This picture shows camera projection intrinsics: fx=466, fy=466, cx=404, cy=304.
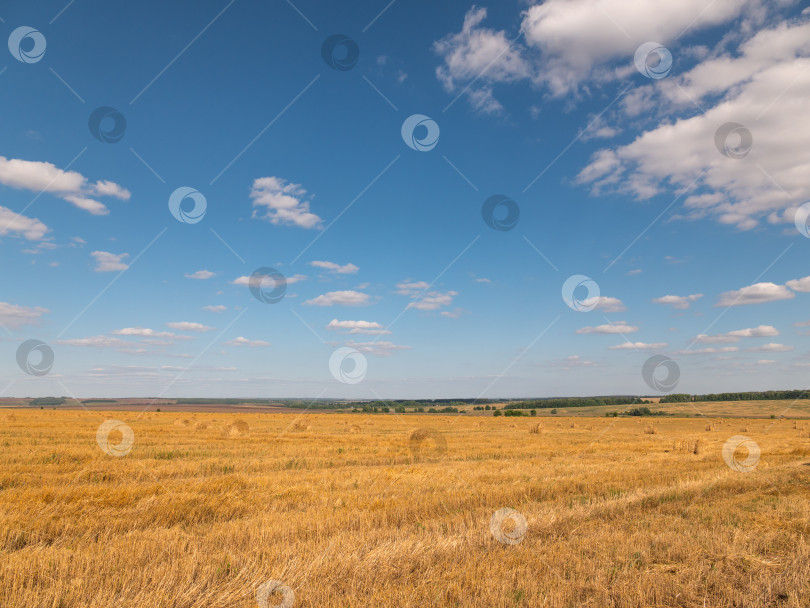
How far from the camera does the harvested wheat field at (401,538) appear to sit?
5.26 m

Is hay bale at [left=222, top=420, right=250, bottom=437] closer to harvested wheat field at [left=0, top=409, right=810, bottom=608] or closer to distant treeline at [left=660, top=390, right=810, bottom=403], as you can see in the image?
harvested wheat field at [left=0, top=409, right=810, bottom=608]

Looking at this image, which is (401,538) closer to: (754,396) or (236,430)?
(236,430)

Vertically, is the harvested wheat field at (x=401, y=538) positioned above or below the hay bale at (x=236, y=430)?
above

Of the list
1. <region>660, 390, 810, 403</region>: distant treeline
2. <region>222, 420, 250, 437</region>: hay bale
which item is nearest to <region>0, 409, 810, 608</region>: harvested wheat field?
<region>222, 420, 250, 437</region>: hay bale

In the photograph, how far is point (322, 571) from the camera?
5734mm

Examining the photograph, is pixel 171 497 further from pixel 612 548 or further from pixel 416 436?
pixel 416 436

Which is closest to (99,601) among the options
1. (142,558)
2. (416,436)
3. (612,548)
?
(142,558)

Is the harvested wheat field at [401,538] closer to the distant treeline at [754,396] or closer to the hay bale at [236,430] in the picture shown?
the hay bale at [236,430]

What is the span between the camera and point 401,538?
7270 mm

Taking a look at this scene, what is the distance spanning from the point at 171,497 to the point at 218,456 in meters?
9.20

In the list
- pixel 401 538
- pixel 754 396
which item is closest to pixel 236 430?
pixel 401 538

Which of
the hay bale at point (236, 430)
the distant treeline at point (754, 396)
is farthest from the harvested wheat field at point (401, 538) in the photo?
the distant treeline at point (754, 396)

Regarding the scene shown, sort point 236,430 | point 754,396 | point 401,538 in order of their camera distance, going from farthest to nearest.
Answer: point 754,396
point 236,430
point 401,538

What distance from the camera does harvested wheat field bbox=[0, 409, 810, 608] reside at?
5258 mm
